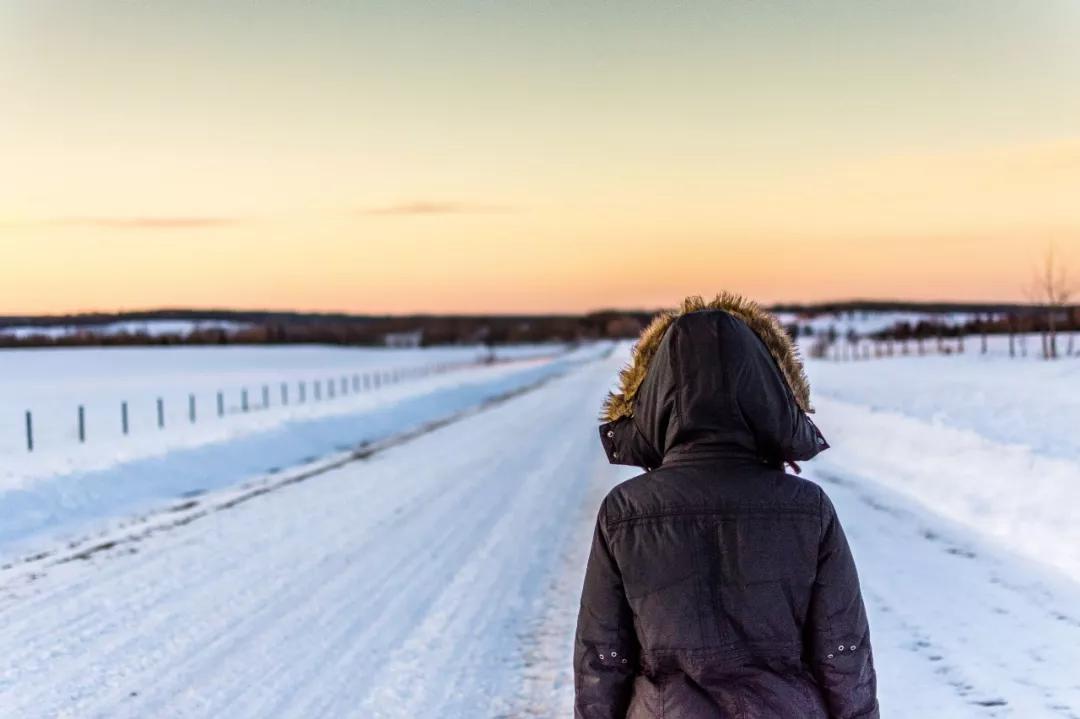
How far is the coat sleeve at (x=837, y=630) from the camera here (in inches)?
103

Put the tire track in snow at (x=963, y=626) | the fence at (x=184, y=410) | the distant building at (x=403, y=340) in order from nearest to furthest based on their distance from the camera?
1. the tire track in snow at (x=963, y=626)
2. the fence at (x=184, y=410)
3. the distant building at (x=403, y=340)

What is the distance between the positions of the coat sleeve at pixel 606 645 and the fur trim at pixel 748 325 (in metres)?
0.36

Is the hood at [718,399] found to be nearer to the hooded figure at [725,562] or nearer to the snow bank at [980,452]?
the hooded figure at [725,562]

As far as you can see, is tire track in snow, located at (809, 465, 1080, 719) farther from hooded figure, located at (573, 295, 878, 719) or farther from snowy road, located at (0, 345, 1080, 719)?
hooded figure, located at (573, 295, 878, 719)

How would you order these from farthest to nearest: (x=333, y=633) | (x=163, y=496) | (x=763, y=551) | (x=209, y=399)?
1. (x=209, y=399)
2. (x=163, y=496)
3. (x=333, y=633)
4. (x=763, y=551)

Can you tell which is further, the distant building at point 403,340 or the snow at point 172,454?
the distant building at point 403,340

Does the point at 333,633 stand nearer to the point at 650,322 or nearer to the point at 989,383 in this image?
the point at 650,322

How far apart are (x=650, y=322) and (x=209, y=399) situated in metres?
40.6

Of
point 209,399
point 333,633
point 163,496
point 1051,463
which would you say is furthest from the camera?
point 209,399

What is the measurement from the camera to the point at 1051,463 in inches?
410

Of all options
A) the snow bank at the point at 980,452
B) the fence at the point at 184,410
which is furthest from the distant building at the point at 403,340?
the snow bank at the point at 980,452

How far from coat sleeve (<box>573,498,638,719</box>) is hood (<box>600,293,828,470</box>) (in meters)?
0.31

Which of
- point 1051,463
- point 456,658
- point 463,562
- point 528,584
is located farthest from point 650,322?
point 1051,463

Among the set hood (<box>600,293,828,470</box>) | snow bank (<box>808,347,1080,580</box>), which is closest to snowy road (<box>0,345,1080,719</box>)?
snow bank (<box>808,347,1080,580</box>)
